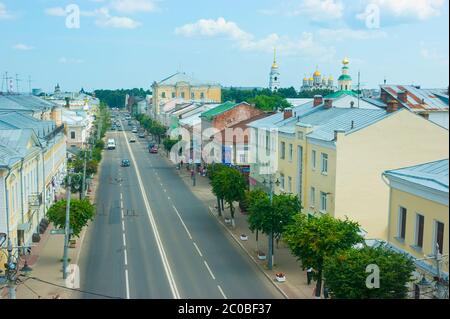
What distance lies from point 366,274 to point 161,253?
14919 millimetres

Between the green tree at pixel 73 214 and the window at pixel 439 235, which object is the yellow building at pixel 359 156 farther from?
the green tree at pixel 73 214

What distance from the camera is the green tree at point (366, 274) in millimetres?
12211

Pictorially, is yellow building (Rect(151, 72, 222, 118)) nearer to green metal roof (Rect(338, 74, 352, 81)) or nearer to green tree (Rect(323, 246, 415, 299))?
green metal roof (Rect(338, 74, 352, 81))

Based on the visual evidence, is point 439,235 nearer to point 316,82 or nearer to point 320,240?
point 320,240

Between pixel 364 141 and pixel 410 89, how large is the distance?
59.6ft

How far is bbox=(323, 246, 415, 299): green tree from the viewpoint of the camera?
40.1 ft

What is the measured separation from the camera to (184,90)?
110 m

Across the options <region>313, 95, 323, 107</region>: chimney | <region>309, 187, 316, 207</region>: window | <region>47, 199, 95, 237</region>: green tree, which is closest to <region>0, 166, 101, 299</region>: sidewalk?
<region>47, 199, 95, 237</region>: green tree

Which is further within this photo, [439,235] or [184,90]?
[184,90]

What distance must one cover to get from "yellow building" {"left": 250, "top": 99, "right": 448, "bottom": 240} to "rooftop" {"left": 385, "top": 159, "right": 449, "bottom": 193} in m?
5.65

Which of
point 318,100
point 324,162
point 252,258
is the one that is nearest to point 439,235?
point 324,162

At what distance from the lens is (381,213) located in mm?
23797
